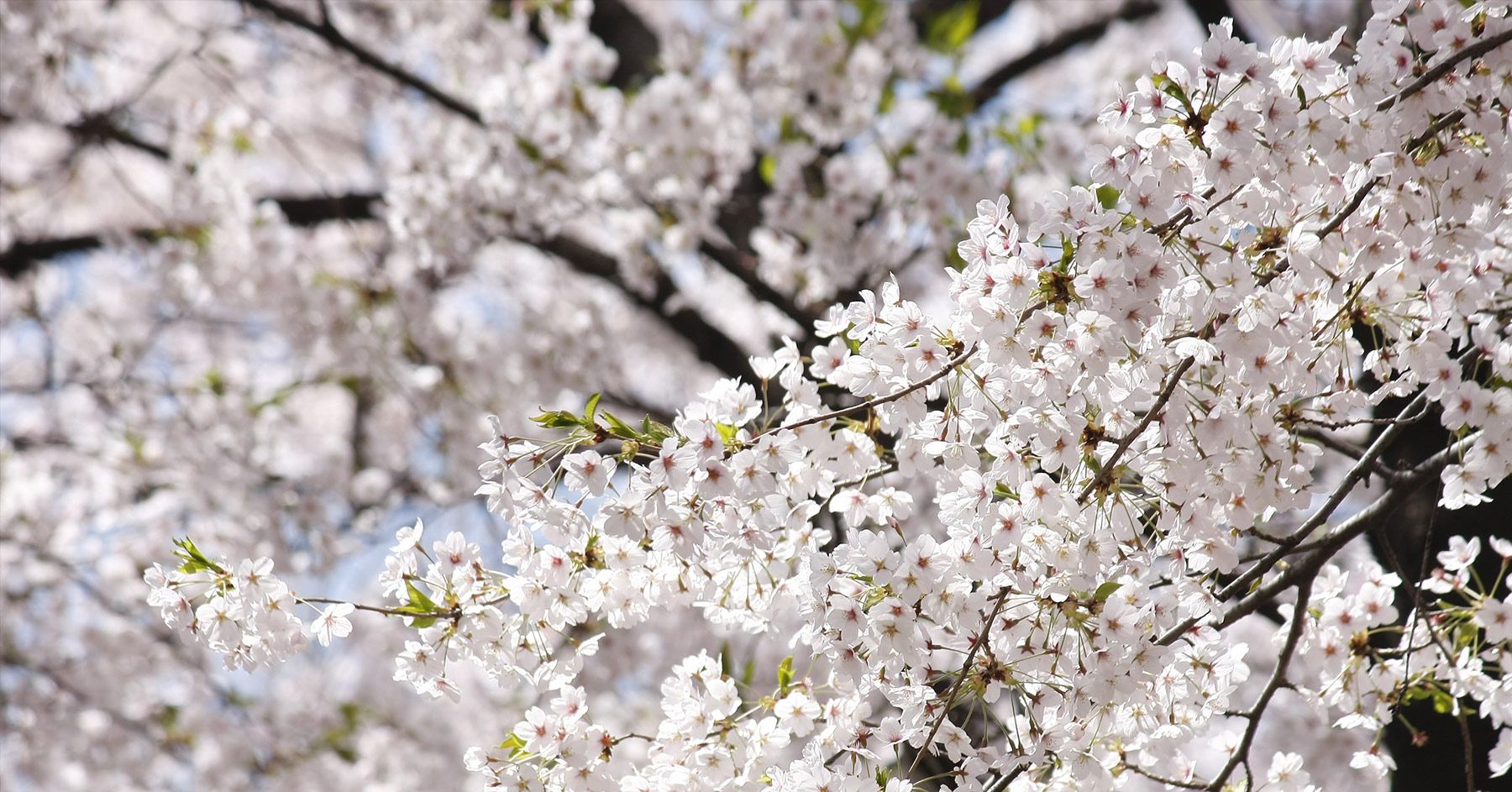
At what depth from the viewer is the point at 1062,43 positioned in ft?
20.1

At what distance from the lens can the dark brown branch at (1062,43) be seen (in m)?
5.88

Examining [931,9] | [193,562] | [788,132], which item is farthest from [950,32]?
[193,562]

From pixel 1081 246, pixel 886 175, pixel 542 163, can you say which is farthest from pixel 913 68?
pixel 1081 246

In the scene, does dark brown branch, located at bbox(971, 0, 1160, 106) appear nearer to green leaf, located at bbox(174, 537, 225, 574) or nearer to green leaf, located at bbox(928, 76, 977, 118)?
green leaf, located at bbox(928, 76, 977, 118)

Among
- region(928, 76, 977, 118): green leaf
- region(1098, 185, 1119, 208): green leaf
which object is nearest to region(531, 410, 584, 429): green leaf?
region(1098, 185, 1119, 208): green leaf

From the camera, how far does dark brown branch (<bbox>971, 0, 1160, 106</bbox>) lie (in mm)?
5875

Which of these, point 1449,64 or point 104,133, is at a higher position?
point 104,133

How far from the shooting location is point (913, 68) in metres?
4.71

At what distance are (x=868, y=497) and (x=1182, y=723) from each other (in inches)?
30.0

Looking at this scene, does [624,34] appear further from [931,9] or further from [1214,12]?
[1214,12]

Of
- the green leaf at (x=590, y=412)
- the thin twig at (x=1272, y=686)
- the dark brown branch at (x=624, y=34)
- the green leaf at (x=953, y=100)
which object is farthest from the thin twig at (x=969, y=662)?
the dark brown branch at (x=624, y=34)

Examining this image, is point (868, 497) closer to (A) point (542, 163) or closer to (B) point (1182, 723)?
(B) point (1182, 723)

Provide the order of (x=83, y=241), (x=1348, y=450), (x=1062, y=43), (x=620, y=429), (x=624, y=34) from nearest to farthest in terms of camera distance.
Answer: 1. (x=620, y=429)
2. (x=1348, y=450)
3. (x=83, y=241)
4. (x=624, y=34)
5. (x=1062, y=43)

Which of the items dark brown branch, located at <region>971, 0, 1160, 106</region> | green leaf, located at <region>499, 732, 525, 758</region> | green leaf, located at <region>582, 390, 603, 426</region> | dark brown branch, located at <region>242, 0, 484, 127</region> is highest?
dark brown branch, located at <region>971, 0, 1160, 106</region>
